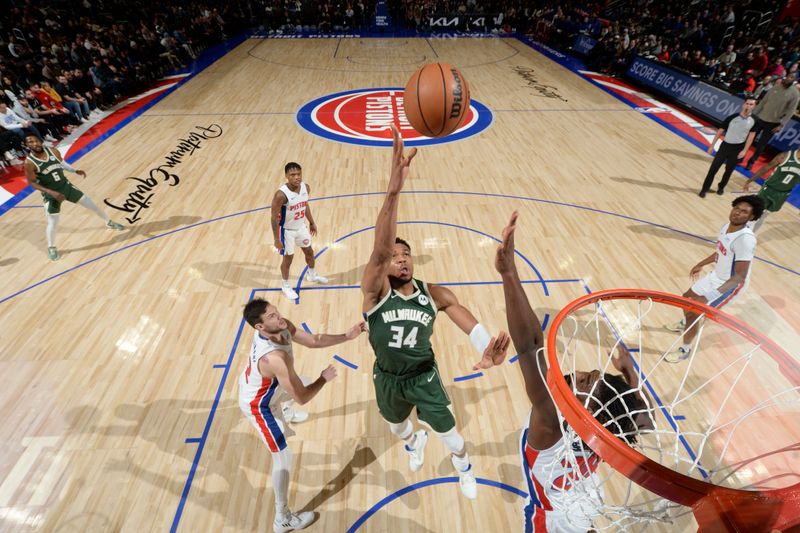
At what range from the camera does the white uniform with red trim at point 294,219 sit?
481 cm

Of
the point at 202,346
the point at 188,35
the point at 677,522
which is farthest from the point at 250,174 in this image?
the point at 188,35

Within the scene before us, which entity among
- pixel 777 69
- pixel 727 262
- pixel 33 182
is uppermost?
pixel 777 69

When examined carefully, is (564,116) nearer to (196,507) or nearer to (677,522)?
(677,522)

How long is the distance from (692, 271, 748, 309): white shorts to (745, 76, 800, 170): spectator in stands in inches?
225

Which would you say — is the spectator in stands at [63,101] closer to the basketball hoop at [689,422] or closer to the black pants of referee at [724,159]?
the basketball hoop at [689,422]

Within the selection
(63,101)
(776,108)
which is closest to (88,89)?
(63,101)

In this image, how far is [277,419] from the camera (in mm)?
3031

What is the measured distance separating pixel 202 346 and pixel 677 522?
474cm

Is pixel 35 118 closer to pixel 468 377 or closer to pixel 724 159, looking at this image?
pixel 468 377

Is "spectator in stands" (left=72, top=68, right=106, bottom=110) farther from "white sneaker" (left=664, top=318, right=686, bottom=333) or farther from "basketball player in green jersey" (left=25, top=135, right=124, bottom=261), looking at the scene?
"white sneaker" (left=664, top=318, right=686, bottom=333)

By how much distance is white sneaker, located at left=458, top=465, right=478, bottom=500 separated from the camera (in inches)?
128

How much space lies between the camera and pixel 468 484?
129 inches

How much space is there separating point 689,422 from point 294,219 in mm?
4591

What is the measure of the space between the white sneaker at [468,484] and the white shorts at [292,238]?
3212 mm
